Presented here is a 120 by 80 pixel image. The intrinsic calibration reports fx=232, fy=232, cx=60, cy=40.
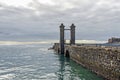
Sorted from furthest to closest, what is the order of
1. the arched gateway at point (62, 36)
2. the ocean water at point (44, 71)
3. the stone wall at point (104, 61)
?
1. the arched gateway at point (62, 36)
2. the ocean water at point (44, 71)
3. the stone wall at point (104, 61)

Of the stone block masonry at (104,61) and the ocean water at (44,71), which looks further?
the ocean water at (44,71)

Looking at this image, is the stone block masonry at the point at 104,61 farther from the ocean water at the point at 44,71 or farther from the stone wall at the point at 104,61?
the ocean water at the point at 44,71

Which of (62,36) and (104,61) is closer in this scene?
(104,61)

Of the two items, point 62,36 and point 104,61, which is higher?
point 62,36

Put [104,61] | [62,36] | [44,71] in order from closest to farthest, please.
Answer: [104,61] → [44,71] → [62,36]

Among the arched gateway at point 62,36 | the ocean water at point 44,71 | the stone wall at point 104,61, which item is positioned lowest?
the ocean water at point 44,71

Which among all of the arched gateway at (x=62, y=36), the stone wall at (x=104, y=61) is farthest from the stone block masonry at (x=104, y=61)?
the arched gateway at (x=62, y=36)

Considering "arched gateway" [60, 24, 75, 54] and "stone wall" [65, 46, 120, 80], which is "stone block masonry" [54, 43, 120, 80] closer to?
"stone wall" [65, 46, 120, 80]

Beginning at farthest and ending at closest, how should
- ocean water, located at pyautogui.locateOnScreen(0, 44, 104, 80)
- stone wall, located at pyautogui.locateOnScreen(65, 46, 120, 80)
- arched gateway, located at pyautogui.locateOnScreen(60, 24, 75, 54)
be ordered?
arched gateway, located at pyautogui.locateOnScreen(60, 24, 75, 54)
ocean water, located at pyautogui.locateOnScreen(0, 44, 104, 80)
stone wall, located at pyautogui.locateOnScreen(65, 46, 120, 80)

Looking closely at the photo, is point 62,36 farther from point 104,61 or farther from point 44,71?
point 104,61

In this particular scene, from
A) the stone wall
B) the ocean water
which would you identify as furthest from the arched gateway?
the stone wall

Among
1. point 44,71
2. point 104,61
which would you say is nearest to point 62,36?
point 44,71

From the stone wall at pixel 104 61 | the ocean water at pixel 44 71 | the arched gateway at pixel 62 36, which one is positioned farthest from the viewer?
the arched gateway at pixel 62 36

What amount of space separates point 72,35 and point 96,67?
42.1m
